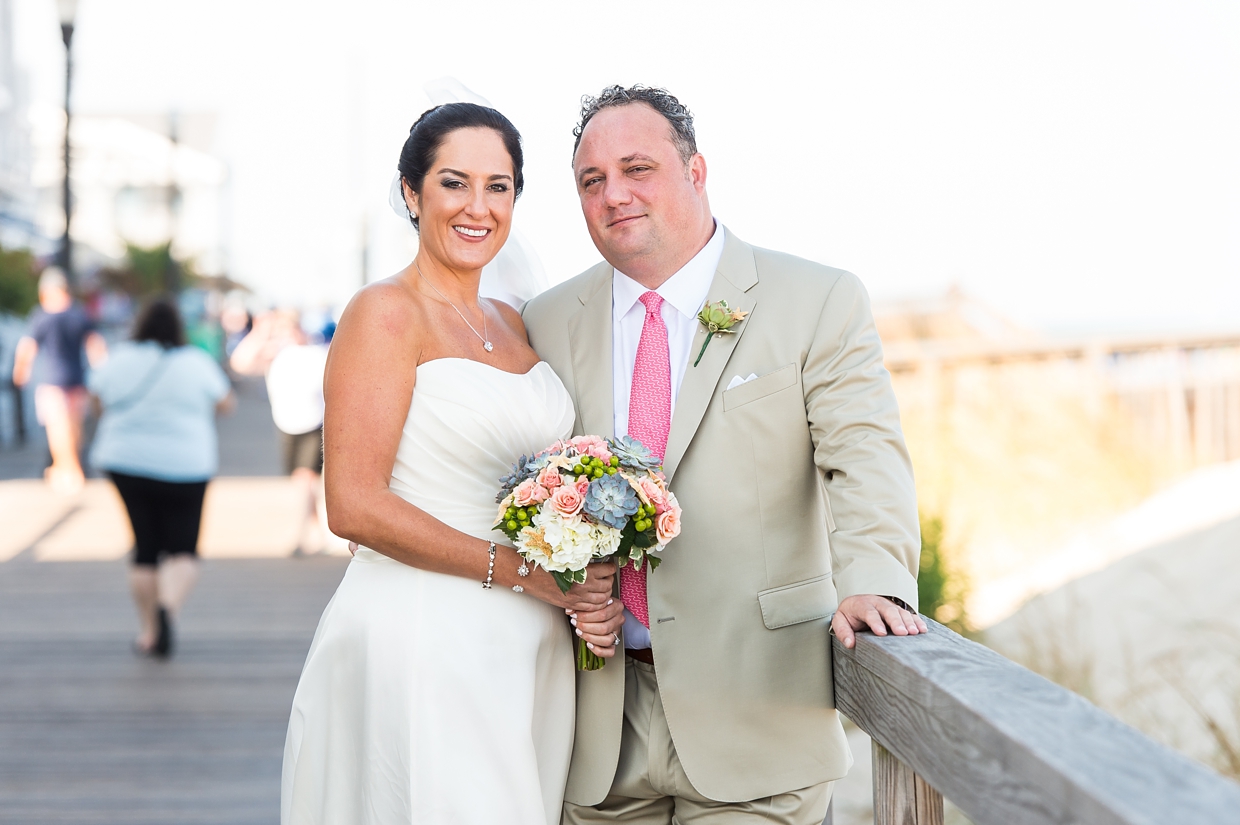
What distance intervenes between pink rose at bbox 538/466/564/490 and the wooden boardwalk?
276 centimetres

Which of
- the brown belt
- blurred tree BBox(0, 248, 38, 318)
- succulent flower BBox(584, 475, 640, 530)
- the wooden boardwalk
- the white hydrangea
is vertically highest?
blurred tree BBox(0, 248, 38, 318)

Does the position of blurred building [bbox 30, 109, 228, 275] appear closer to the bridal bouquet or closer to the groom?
the groom

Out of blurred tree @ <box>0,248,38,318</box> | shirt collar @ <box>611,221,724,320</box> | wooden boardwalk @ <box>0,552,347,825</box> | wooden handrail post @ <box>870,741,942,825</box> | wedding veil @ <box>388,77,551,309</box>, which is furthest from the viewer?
blurred tree @ <box>0,248,38,318</box>

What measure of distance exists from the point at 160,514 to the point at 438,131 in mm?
4253

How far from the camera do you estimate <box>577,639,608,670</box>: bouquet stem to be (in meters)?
2.40

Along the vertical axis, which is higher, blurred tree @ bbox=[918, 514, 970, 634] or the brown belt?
the brown belt

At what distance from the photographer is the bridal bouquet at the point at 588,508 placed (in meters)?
2.13

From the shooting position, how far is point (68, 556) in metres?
8.84

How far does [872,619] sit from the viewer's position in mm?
2064

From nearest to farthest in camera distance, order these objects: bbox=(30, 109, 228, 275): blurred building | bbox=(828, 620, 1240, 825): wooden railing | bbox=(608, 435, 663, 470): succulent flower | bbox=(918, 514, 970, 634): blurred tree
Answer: bbox=(828, 620, 1240, 825): wooden railing, bbox=(608, 435, 663, 470): succulent flower, bbox=(918, 514, 970, 634): blurred tree, bbox=(30, 109, 228, 275): blurred building

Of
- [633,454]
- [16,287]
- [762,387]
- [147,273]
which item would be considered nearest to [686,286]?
[762,387]

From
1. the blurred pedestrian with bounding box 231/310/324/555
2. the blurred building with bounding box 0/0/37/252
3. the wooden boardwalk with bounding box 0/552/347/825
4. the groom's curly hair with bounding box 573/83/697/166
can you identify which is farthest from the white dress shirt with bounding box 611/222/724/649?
the blurred building with bounding box 0/0/37/252

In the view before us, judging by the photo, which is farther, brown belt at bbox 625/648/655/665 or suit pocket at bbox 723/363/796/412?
brown belt at bbox 625/648/655/665

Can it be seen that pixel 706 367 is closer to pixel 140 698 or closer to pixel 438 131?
pixel 438 131
